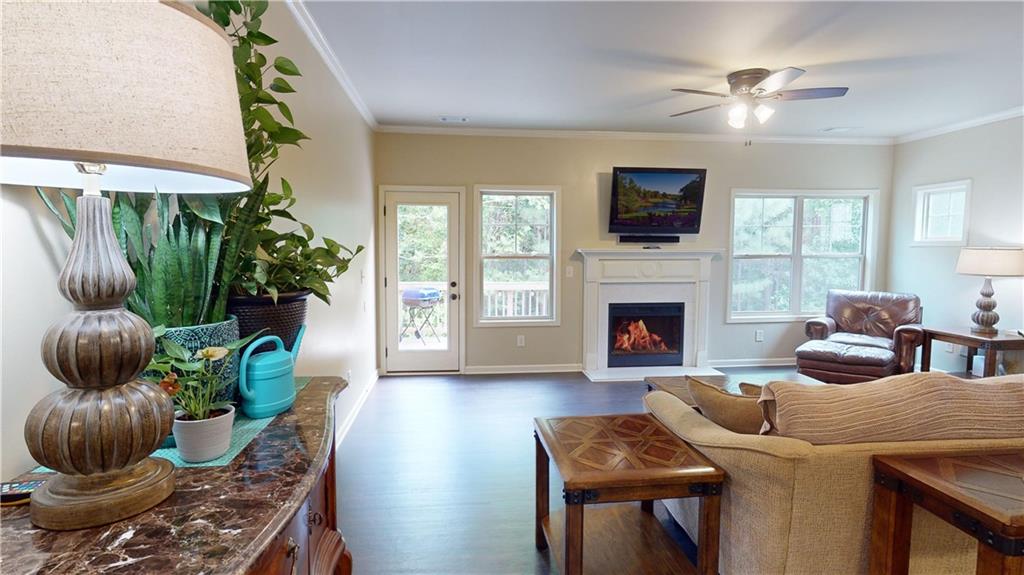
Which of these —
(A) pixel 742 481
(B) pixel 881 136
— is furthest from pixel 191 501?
(B) pixel 881 136

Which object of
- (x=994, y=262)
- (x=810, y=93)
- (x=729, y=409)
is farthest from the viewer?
(x=994, y=262)

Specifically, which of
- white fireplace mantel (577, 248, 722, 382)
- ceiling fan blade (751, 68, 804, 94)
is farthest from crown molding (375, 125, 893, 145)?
ceiling fan blade (751, 68, 804, 94)

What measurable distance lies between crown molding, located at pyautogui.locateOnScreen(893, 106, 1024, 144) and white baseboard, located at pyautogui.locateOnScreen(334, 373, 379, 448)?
6171 millimetres

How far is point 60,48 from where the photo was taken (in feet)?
1.95

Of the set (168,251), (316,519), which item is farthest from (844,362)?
(168,251)

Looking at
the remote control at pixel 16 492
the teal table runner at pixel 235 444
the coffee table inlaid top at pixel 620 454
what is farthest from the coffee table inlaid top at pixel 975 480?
the remote control at pixel 16 492

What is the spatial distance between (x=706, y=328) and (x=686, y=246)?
3.15 ft

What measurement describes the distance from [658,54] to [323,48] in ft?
6.74

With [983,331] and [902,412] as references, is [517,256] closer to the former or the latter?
[902,412]

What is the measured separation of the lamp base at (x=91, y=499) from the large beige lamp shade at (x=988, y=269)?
5469 millimetres

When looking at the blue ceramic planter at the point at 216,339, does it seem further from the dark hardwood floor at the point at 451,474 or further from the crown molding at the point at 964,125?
the crown molding at the point at 964,125

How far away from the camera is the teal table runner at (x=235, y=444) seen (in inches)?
39.4

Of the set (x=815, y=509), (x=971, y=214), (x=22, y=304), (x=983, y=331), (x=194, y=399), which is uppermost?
(x=971, y=214)

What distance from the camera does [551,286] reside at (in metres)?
5.25
